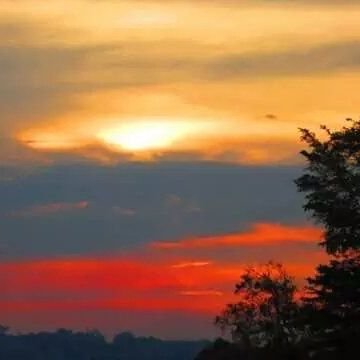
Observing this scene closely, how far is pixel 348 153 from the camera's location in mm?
82812

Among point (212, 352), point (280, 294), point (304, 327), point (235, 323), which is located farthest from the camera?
point (212, 352)

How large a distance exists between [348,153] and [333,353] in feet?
41.7

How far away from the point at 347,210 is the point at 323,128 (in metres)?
7.31

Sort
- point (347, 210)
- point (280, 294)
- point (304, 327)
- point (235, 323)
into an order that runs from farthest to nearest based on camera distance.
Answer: point (235, 323), point (280, 294), point (304, 327), point (347, 210)

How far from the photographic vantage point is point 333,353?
82188 mm

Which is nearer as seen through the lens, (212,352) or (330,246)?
(330,246)

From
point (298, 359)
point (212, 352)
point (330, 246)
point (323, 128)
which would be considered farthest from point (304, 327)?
point (212, 352)

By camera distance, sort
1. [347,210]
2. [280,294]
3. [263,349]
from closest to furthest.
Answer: [347,210] → [263,349] → [280,294]

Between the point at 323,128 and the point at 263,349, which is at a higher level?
the point at 323,128

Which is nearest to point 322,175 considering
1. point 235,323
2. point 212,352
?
point 235,323

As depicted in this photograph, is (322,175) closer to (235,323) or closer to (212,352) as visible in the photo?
(235,323)

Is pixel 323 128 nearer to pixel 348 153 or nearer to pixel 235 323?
pixel 348 153

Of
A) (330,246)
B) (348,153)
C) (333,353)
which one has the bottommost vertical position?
(333,353)

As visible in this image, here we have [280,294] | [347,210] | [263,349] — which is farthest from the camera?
[280,294]
